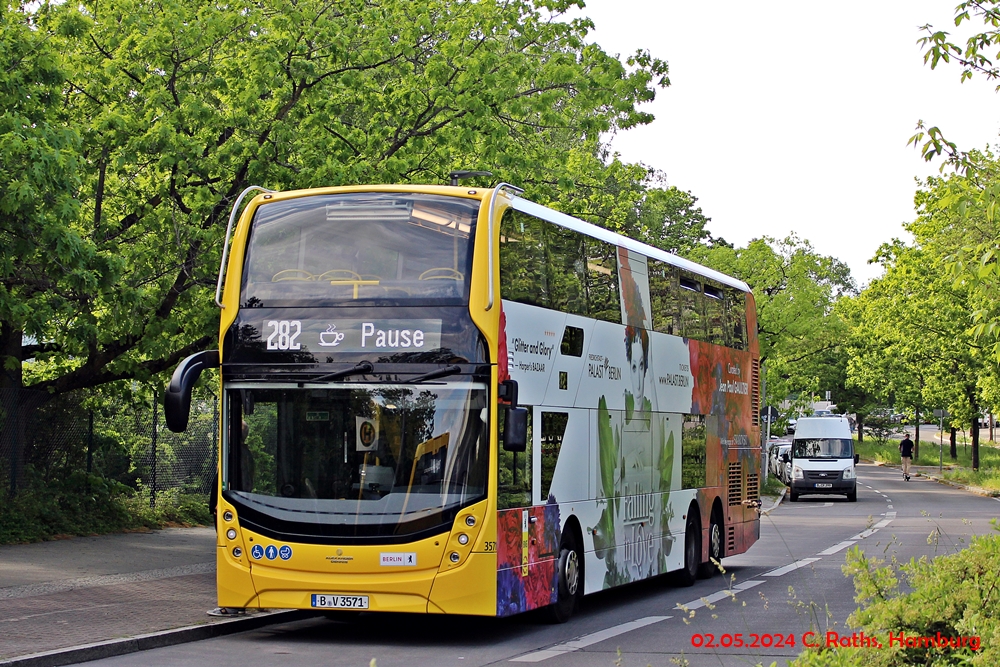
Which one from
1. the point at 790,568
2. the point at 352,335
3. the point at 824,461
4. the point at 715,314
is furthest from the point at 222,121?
the point at 824,461

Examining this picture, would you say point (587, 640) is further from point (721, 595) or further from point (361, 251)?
point (721, 595)

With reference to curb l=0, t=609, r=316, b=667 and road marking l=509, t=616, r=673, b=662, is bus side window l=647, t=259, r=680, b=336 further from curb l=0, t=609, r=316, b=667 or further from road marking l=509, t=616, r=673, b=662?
curb l=0, t=609, r=316, b=667

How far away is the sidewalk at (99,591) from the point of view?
1137 centimetres

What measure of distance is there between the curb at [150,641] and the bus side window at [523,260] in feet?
13.0

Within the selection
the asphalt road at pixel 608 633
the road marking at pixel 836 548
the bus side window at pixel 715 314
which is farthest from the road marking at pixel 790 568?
the bus side window at pixel 715 314

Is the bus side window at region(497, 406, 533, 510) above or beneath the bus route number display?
beneath

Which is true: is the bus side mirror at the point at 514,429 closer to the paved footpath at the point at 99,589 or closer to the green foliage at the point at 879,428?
the paved footpath at the point at 99,589

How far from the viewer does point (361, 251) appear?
12.1 m

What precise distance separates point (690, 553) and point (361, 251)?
25.1 ft

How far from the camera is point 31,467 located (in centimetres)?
2050

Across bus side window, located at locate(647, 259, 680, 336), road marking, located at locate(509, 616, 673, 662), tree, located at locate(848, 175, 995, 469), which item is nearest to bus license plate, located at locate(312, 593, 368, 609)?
road marking, located at locate(509, 616, 673, 662)

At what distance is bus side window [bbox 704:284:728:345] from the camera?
18.8 metres

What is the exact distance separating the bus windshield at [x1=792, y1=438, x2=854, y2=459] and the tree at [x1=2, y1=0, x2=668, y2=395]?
24455 millimetres

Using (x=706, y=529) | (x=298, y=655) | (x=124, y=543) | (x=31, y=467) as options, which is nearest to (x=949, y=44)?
(x=298, y=655)
